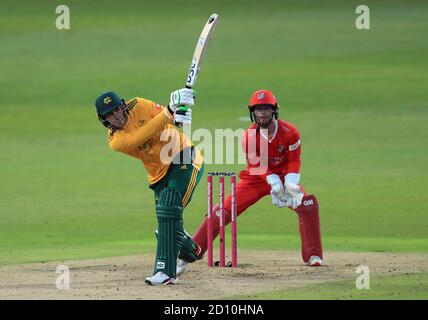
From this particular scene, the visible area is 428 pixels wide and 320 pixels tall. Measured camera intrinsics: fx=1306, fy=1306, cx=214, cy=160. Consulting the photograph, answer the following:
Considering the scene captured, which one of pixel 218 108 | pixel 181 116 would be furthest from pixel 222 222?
pixel 218 108

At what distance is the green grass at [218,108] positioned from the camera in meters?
16.2

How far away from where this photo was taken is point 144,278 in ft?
39.6

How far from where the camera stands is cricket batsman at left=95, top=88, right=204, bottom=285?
37.9 feet

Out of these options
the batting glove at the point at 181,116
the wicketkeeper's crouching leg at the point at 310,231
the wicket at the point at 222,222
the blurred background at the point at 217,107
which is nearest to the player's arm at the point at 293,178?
the wicketkeeper's crouching leg at the point at 310,231

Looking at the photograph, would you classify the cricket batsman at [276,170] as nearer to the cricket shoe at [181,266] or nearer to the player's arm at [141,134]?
the cricket shoe at [181,266]

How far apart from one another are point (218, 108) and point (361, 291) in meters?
14.9

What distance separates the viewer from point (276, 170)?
13.0 metres

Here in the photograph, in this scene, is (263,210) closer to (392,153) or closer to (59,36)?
(392,153)

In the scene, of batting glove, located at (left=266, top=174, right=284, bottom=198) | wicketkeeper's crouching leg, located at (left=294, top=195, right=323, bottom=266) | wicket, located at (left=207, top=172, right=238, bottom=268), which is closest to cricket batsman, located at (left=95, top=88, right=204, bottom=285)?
wicket, located at (left=207, top=172, right=238, bottom=268)

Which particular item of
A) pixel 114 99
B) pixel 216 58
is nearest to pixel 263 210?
pixel 114 99

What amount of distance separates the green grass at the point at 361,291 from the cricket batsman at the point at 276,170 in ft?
3.69

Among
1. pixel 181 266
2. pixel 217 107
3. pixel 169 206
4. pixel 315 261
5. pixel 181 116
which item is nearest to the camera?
pixel 181 116

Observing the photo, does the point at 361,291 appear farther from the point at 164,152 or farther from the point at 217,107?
the point at 217,107

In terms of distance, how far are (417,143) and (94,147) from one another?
18.3ft
